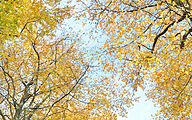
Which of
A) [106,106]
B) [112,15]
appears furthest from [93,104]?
[112,15]

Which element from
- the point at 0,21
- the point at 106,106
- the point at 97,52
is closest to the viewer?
the point at 0,21

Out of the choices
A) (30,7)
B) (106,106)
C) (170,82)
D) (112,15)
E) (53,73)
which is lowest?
(106,106)

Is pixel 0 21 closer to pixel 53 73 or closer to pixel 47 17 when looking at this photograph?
pixel 47 17

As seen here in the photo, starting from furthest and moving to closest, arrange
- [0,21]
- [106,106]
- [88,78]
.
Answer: [88,78] < [106,106] < [0,21]

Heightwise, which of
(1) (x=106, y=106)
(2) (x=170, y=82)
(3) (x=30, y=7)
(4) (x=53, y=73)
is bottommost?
(1) (x=106, y=106)

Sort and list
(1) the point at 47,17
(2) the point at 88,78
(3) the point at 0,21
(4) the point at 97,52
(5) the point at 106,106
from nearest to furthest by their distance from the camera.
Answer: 1. (3) the point at 0,21
2. (4) the point at 97,52
3. (1) the point at 47,17
4. (5) the point at 106,106
5. (2) the point at 88,78

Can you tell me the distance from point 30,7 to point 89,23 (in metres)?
4.39

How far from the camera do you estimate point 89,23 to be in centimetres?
905

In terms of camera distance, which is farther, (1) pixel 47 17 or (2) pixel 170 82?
(2) pixel 170 82

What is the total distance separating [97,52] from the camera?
8102 mm

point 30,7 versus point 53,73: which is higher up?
point 30,7

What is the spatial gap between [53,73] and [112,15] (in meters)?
6.49

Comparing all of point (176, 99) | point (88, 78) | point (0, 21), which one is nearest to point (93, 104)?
point (88, 78)

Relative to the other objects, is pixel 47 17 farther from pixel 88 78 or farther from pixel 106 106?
pixel 106 106
